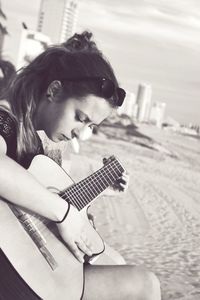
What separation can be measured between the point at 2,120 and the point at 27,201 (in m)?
0.16

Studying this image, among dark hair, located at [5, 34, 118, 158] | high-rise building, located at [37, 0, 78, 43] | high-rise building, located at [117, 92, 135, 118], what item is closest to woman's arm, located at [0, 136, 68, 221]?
dark hair, located at [5, 34, 118, 158]

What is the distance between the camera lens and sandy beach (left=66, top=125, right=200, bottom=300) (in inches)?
80.7

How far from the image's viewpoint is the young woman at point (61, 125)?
2.96 ft

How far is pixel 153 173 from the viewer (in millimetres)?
→ 3598

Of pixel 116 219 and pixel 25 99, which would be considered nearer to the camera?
pixel 25 99

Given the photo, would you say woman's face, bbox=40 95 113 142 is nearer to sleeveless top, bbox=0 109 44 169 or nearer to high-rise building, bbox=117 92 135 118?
sleeveless top, bbox=0 109 44 169

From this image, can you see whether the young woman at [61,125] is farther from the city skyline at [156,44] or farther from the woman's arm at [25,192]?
the city skyline at [156,44]

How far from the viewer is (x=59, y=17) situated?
8.80 feet

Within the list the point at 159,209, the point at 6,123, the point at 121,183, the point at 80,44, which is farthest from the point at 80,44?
the point at 159,209

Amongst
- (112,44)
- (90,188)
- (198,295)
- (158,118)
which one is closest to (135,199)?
(158,118)

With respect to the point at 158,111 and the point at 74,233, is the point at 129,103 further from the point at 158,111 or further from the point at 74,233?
the point at 74,233

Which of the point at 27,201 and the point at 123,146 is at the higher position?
the point at 27,201

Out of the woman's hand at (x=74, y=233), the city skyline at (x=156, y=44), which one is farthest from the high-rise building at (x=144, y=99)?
the woman's hand at (x=74, y=233)

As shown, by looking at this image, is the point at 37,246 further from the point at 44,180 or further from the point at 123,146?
the point at 123,146
